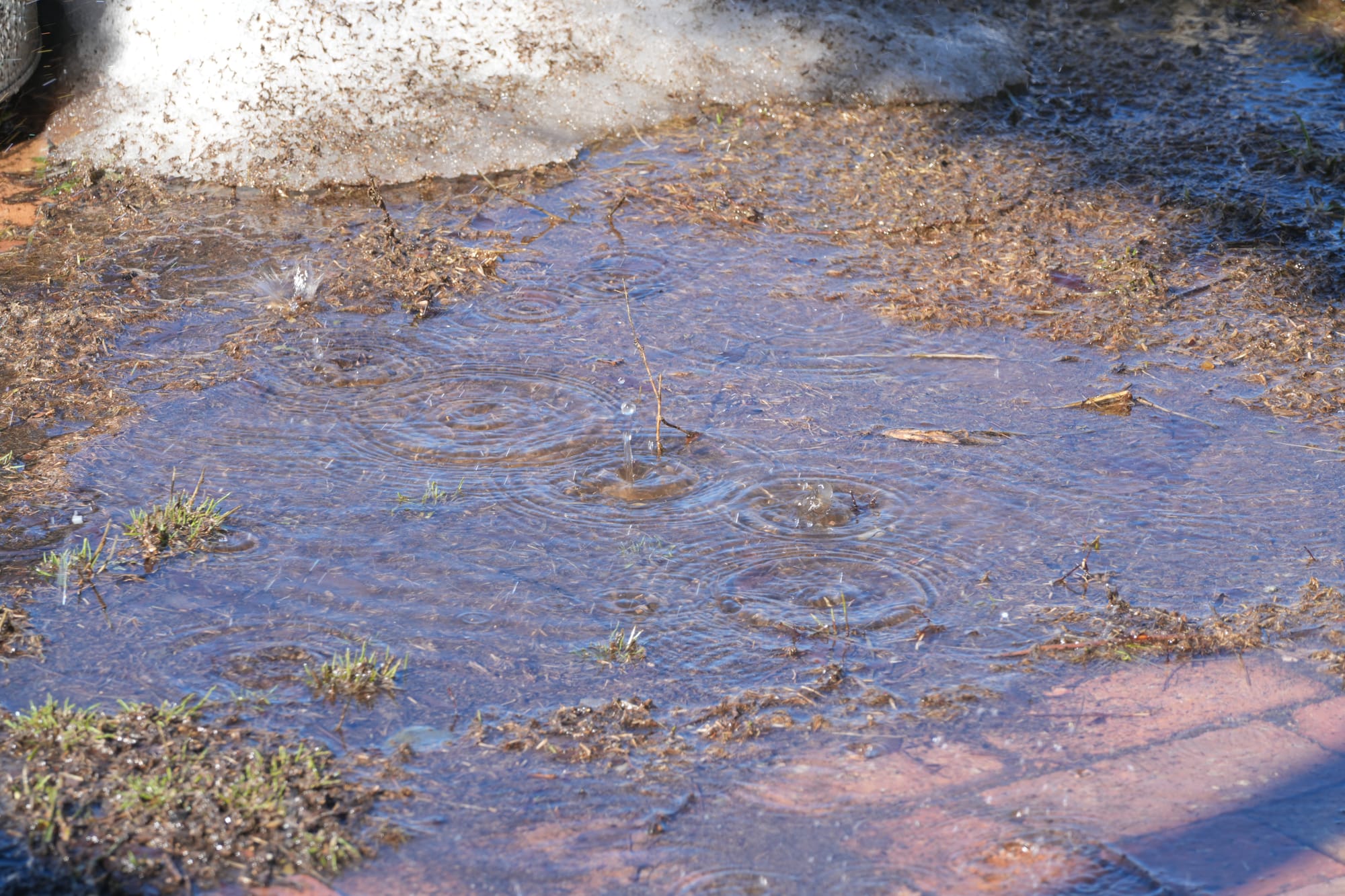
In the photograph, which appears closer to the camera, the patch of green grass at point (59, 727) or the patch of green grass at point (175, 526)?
the patch of green grass at point (59, 727)

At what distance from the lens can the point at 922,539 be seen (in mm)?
3709

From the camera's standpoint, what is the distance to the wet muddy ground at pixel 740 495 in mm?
2816

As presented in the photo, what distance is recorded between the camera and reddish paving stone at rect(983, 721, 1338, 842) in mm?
2779

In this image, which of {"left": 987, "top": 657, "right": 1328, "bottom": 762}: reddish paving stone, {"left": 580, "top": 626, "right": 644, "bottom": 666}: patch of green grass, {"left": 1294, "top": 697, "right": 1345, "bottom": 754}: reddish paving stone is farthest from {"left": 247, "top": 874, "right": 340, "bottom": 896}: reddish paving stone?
{"left": 1294, "top": 697, "right": 1345, "bottom": 754}: reddish paving stone

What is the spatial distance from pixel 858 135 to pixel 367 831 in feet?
15.4

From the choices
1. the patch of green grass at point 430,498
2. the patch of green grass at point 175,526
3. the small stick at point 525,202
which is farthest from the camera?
the small stick at point 525,202

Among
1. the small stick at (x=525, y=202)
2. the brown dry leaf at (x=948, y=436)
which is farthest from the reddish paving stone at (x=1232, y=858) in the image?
the small stick at (x=525, y=202)

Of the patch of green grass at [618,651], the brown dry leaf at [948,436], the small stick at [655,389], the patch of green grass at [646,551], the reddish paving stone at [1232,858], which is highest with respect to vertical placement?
the small stick at [655,389]

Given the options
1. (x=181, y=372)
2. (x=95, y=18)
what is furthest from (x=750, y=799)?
(x=95, y=18)

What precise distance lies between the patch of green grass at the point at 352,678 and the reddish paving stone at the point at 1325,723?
2.19 meters

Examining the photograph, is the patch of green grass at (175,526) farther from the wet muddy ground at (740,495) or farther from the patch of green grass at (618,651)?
the patch of green grass at (618,651)

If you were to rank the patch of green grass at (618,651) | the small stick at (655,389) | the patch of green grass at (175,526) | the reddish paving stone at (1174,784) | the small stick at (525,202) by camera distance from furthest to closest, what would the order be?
1. the small stick at (525,202)
2. the small stick at (655,389)
3. the patch of green grass at (175,526)
4. the patch of green grass at (618,651)
5. the reddish paving stone at (1174,784)

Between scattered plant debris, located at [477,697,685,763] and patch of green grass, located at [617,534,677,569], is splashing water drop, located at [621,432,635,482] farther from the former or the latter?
scattered plant debris, located at [477,697,685,763]

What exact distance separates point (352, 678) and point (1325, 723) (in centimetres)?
234
